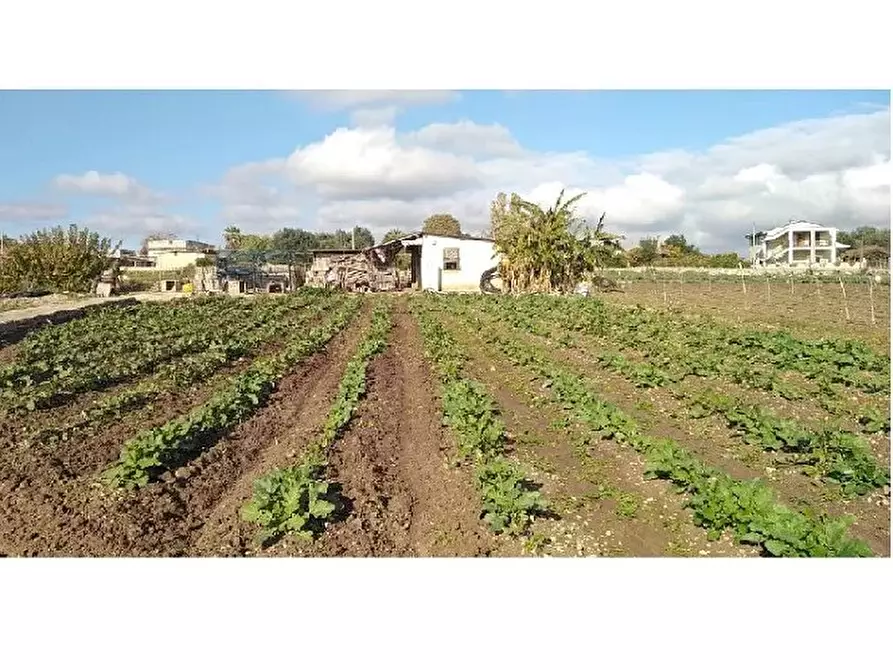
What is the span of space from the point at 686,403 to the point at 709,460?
1672 mm

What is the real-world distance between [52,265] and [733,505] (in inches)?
1044

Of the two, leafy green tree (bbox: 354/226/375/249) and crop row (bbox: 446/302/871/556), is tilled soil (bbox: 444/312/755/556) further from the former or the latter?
leafy green tree (bbox: 354/226/375/249)

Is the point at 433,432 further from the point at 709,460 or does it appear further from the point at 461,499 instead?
the point at 709,460

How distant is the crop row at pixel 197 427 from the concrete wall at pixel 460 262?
16.7 metres

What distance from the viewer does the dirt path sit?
13.2ft

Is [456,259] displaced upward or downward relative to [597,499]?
upward

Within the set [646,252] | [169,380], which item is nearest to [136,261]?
[646,252]

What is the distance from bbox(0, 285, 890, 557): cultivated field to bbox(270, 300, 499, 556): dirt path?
17 millimetres

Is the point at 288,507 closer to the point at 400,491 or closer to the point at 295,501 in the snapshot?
the point at 295,501

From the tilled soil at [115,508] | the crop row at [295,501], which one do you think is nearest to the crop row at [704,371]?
the crop row at [295,501]

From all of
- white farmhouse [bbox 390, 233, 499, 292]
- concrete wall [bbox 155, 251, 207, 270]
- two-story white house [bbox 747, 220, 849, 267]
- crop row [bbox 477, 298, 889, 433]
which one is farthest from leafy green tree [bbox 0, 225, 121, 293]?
two-story white house [bbox 747, 220, 849, 267]

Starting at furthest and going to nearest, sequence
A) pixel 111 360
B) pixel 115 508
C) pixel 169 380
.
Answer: pixel 111 360 → pixel 169 380 → pixel 115 508

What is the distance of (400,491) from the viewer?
15.9 ft

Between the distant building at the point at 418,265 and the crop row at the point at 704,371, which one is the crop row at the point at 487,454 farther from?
the distant building at the point at 418,265
